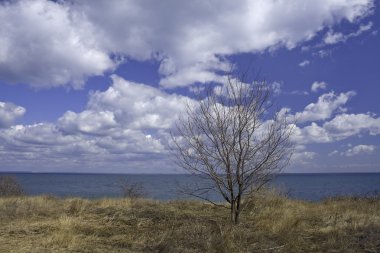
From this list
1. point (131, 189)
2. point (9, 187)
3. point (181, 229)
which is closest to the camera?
point (181, 229)

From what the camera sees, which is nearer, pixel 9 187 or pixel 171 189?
pixel 171 189

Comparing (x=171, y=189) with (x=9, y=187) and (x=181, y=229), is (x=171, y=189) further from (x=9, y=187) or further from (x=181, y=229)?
(x=9, y=187)

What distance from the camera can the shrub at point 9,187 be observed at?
1267 inches

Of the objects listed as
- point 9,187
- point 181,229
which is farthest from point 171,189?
point 9,187

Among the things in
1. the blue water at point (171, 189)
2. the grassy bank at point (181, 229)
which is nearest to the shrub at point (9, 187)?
the blue water at point (171, 189)

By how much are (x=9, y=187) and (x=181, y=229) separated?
24827 millimetres

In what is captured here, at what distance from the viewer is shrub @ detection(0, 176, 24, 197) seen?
3218 cm

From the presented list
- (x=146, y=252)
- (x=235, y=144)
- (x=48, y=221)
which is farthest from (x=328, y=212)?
(x=48, y=221)

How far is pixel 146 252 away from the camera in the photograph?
985 cm

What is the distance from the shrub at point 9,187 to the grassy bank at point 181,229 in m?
15.6

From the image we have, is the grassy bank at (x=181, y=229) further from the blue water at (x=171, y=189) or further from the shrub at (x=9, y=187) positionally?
the shrub at (x=9, y=187)

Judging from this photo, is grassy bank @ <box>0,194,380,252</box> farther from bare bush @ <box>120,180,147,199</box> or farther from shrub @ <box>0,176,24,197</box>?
shrub @ <box>0,176,24,197</box>

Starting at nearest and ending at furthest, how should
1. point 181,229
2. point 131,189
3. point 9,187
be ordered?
point 181,229
point 131,189
point 9,187

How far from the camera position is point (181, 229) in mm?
11883
